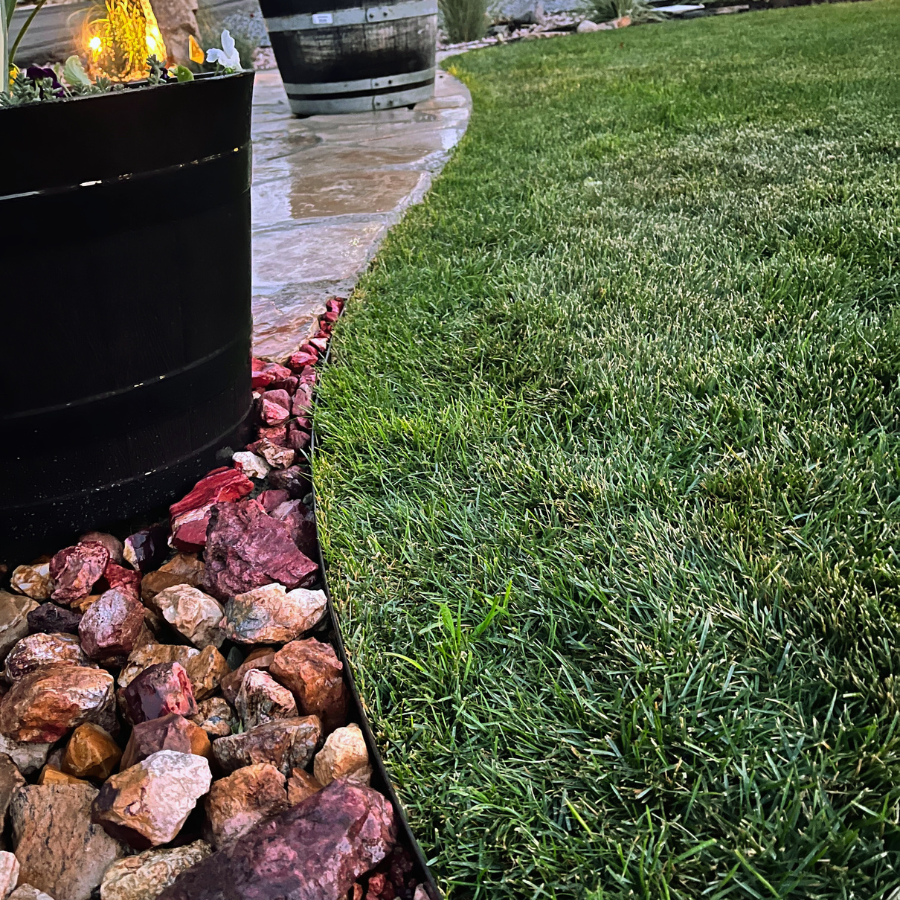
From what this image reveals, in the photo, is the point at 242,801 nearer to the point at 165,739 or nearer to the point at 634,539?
the point at 165,739

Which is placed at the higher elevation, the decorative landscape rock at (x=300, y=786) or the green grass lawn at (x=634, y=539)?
the green grass lawn at (x=634, y=539)

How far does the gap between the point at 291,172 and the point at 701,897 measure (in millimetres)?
4087

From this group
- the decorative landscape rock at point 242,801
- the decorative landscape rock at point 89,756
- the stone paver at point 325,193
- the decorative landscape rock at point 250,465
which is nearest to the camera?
the decorative landscape rock at point 242,801

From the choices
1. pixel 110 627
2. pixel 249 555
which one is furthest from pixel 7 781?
pixel 249 555

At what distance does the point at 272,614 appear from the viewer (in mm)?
1263

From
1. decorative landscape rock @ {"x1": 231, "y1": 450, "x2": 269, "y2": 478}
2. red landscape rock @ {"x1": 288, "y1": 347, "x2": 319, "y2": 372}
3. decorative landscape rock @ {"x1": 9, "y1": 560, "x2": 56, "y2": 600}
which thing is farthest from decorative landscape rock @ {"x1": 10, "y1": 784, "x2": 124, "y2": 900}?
red landscape rock @ {"x1": 288, "y1": 347, "x2": 319, "y2": 372}

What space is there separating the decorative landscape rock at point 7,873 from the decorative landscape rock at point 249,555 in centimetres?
50

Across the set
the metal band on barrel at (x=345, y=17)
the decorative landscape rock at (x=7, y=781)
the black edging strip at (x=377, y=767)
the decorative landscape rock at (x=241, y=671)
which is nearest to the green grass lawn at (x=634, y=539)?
the black edging strip at (x=377, y=767)

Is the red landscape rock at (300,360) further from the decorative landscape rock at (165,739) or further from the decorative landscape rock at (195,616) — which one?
the decorative landscape rock at (165,739)

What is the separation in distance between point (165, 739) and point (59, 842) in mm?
164

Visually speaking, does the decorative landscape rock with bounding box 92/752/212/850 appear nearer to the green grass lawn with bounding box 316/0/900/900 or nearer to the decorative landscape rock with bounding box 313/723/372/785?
the decorative landscape rock with bounding box 313/723/372/785

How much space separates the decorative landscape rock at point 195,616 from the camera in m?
1.29

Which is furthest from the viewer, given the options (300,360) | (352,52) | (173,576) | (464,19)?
(464,19)

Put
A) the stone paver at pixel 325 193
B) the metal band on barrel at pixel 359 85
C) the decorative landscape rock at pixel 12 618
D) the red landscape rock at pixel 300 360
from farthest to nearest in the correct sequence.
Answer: the metal band on barrel at pixel 359 85, the stone paver at pixel 325 193, the red landscape rock at pixel 300 360, the decorative landscape rock at pixel 12 618
